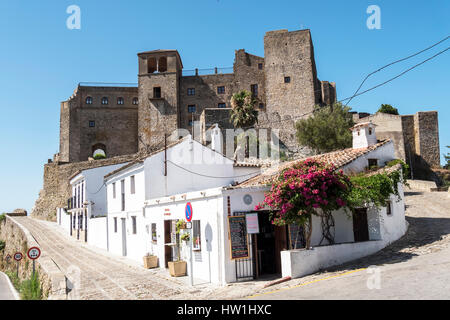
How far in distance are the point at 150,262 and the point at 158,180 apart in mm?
3966

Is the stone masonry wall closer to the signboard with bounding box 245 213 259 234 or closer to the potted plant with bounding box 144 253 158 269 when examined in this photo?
the potted plant with bounding box 144 253 158 269

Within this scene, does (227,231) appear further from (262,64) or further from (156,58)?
(156,58)

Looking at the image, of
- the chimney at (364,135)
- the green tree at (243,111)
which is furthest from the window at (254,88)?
the chimney at (364,135)

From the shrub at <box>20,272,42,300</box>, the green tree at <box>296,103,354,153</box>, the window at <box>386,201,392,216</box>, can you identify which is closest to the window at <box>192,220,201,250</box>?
the shrub at <box>20,272,42,300</box>

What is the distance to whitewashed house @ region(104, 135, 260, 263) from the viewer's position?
17484 millimetres

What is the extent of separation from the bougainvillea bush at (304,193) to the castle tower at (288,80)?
106 ft

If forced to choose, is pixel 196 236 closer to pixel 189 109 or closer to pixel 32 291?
pixel 32 291

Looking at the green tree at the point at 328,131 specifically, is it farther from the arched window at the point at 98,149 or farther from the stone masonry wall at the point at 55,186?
the arched window at the point at 98,149

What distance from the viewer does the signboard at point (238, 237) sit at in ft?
36.0

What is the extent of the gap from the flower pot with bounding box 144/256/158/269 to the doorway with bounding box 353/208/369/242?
8.21 m

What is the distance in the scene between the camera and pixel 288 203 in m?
10.4

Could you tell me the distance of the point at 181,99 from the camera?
5153 cm

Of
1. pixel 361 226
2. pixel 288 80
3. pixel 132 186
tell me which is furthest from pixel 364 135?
pixel 288 80
